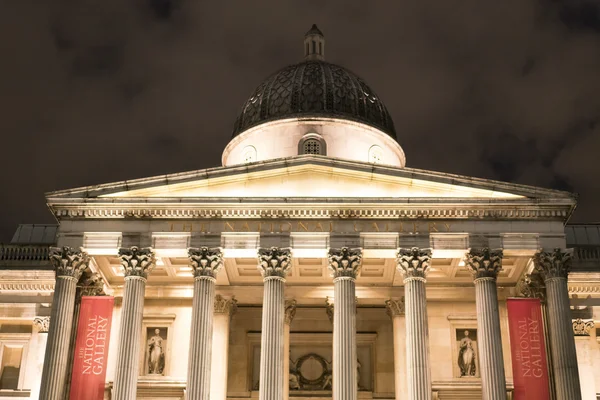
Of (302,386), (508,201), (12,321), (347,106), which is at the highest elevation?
(347,106)

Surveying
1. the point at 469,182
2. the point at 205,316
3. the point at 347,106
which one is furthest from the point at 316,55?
the point at 205,316

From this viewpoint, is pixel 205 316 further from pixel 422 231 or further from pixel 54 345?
pixel 422 231

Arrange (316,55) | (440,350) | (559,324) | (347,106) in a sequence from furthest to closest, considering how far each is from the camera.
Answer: (316,55) → (347,106) → (440,350) → (559,324)

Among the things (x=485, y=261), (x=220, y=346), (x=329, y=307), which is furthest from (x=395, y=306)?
(x=220, y=346)

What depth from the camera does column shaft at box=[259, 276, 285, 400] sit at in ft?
118

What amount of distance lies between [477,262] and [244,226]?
32.2 feet

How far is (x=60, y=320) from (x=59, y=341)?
870 millimetres

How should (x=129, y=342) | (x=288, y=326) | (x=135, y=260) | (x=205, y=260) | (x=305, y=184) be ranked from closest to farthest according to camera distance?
(x=129, y=342), (x=205, y=260), (x=135, y=260), (x=305, y=184), (x=288, y=326)

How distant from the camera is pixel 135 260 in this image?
3803 cm

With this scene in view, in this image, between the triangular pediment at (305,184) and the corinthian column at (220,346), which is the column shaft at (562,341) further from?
the corinthian column at (220,346)

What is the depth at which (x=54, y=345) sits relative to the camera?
3691cm

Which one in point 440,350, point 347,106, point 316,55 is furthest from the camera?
point 316,55

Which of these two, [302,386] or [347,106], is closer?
[302,386]

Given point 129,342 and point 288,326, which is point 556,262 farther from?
point 129,342
